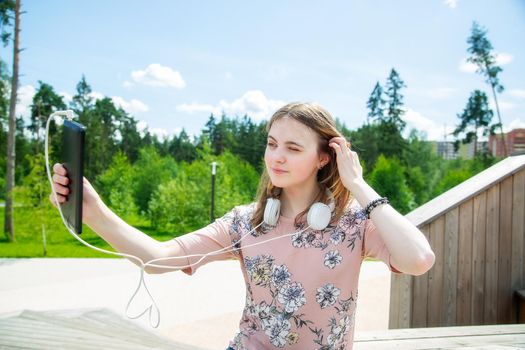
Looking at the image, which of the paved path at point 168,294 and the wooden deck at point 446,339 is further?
the paved path at point 168,294

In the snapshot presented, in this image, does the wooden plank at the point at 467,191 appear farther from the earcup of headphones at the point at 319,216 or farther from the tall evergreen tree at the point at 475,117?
the tall evergreen tree at the point at 475,117

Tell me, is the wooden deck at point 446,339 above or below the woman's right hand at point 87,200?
below

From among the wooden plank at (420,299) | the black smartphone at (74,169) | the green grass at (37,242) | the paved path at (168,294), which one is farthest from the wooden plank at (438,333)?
the green grass at (37,242)

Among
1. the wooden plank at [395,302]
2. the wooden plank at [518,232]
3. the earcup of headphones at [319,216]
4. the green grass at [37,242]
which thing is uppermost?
the earcup of headphones at [319,216]

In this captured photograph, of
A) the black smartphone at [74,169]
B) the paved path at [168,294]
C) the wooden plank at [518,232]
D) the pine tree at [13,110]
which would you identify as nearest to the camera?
the black smartphone at [74,169]

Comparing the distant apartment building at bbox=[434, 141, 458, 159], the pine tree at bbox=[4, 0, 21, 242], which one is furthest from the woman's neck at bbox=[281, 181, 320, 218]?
the distant apartment building at bbox=[434, 141, 458, 159]

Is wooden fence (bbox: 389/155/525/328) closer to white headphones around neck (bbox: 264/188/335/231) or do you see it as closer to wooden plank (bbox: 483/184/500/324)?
wooden plank (bbox: 483/184/500/324)

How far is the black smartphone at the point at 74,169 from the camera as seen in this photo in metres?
1.17

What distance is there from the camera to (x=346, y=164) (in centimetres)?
149

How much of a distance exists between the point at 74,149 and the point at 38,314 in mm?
1740

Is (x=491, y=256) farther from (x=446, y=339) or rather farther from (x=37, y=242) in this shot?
(x=37, y=242)

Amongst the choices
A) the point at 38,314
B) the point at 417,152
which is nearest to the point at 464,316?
the point at 38,314

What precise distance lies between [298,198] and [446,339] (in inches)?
46.3

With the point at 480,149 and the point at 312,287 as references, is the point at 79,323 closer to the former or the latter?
the point at 312,287
